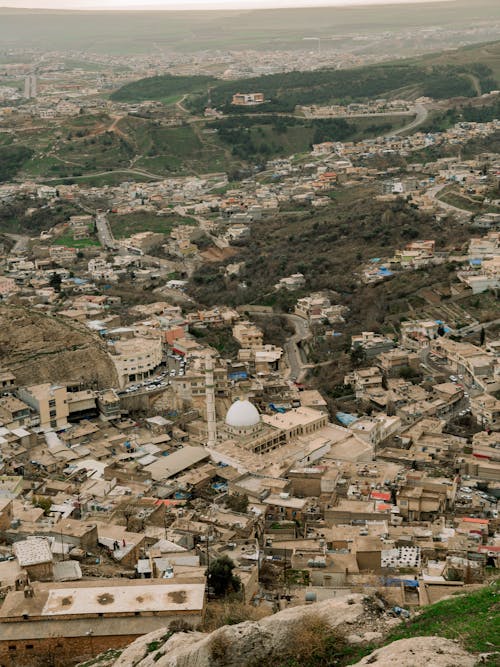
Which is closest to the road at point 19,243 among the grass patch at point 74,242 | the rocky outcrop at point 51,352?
the grass patch at point 74,242

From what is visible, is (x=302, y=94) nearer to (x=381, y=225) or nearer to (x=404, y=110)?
(x=404, y=110)

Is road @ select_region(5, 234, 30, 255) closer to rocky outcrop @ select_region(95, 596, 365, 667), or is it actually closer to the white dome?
the white dome

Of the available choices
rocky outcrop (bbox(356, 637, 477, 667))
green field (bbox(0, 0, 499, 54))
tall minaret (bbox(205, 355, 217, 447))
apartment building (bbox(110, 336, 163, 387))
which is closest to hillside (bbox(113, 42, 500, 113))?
apartment building (bbox(110, 336, 163, 387))

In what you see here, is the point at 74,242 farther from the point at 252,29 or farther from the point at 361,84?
the point at 252,29

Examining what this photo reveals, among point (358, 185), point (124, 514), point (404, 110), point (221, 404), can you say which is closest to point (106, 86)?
point (404, 110)

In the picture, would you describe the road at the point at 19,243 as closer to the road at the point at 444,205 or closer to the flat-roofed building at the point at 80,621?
the road at the point at 444,205

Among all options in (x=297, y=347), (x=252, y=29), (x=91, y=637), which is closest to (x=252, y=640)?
(x=91, y=637)
